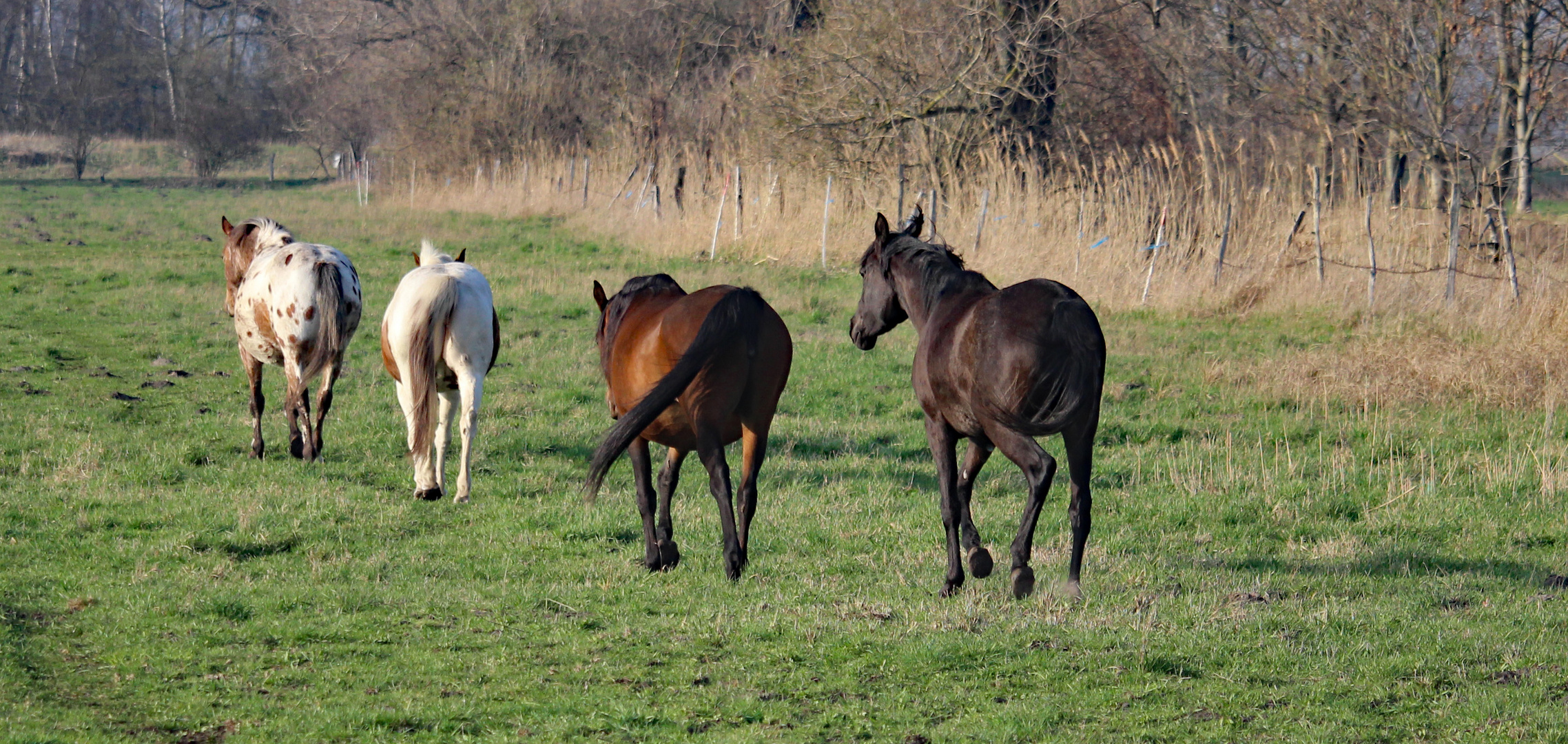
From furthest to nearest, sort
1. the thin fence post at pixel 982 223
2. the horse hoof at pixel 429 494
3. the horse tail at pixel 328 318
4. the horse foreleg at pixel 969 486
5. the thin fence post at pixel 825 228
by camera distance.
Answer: the thin fence post at pixel 825 228
the thin fence post at pixel 982 223
the horse tail at pixel 328 318
the horse hoof at pixel 429 494
the horse foreleg at pixel 969 486

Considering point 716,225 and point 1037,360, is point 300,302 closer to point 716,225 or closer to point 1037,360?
point 1037,360

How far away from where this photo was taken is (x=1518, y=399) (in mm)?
10195

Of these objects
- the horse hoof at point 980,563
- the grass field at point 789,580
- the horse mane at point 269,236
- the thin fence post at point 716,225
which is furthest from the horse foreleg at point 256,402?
the thin fence post at point 716,225

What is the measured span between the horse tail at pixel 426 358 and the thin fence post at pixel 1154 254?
9.69 meters

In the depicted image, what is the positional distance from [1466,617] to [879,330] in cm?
307

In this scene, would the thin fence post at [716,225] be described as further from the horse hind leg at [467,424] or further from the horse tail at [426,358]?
the horse tail at [426,358]

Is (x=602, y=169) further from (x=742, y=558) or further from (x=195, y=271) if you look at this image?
(x=742, y=558)

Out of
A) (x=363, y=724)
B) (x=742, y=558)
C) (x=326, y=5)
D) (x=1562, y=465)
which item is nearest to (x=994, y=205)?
(x=1562, y=465)

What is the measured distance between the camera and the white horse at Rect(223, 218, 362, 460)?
8820 mm

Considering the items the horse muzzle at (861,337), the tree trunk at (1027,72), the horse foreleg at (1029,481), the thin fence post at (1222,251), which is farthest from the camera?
the tree trunk at (1027,72)

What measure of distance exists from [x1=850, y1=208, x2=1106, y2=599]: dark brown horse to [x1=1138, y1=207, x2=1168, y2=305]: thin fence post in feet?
31.4

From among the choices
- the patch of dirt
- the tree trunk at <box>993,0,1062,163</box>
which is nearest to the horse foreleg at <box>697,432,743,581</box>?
the patch of dirt

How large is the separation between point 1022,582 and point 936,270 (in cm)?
162

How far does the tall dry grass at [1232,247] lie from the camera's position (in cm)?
1118
